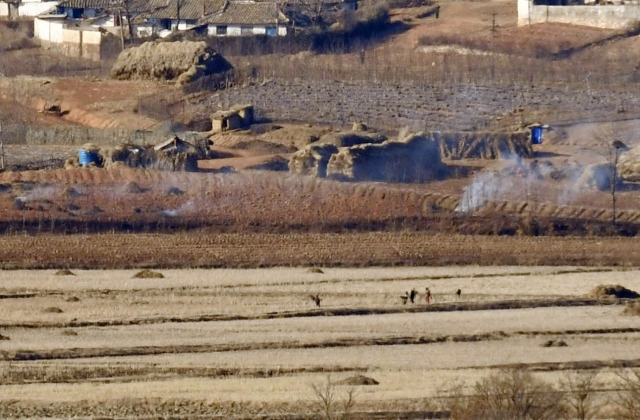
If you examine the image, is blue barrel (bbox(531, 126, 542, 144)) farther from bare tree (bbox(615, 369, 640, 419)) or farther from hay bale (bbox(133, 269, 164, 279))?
bare tree (bbox(615, 369, 640, 419))

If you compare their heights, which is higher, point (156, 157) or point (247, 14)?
point (247, 14)

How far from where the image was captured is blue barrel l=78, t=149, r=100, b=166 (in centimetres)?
4659

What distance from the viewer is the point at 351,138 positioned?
4775cm

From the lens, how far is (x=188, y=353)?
30141 millimetres

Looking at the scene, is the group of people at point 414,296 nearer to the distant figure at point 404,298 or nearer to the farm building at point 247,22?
the distant figure at point 404,298

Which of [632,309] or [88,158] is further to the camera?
[88,158]

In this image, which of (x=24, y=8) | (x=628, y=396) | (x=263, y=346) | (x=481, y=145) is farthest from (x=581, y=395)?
(x=24, y=8)

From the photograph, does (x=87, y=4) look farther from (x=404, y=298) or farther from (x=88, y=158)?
(x=404, y=298)

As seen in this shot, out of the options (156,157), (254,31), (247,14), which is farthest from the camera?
(247,14)

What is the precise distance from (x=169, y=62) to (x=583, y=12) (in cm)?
1585

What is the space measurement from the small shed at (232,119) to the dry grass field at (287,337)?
15.3m

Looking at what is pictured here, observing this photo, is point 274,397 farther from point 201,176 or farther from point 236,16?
point 236,16

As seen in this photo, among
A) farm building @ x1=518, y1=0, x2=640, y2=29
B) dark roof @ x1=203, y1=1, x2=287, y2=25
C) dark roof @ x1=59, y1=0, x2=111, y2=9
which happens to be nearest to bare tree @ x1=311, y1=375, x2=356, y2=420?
farm building @ x1=518, y1=0, x2=640, y2=29

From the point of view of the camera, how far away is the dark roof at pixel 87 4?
7500cm
